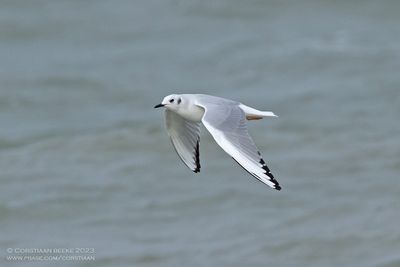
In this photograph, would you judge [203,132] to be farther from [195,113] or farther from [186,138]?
[195,113]

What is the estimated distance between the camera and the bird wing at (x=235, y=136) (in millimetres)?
5504

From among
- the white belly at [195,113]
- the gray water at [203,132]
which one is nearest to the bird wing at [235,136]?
the white belly at [195,113]

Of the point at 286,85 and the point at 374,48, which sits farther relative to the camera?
the point at 374,48

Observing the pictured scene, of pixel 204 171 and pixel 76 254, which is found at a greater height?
pixel 204 171

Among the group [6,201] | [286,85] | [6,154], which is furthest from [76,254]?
[286,85]

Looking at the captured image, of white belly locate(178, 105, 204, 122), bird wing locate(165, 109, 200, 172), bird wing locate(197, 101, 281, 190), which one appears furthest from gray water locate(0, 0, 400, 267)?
bird wing locate(197, 101, 281, 190)

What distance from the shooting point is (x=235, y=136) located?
19.0ft

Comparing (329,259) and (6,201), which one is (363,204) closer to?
(329,259)

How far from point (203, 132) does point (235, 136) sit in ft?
21.5

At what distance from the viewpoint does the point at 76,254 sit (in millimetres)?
9820

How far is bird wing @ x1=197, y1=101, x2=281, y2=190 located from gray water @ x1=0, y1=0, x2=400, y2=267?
3.75m

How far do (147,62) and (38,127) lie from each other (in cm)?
224

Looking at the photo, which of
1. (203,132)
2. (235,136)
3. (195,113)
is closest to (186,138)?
(195,113)

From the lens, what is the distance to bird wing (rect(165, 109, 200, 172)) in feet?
22.0
